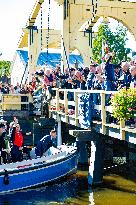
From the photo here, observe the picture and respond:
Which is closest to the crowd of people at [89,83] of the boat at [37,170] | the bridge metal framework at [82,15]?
the boat at [37,170]

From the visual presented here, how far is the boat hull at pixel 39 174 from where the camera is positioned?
13117mm

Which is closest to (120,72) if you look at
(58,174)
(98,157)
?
(98,157)

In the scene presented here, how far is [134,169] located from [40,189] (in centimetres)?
412

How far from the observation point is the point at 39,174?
45.4ft

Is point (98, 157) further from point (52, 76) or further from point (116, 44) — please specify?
point (116, 44)

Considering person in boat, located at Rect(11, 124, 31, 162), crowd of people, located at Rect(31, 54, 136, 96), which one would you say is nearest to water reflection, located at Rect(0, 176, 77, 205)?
person in boat, located at Rect(11, 124, 31, 162)

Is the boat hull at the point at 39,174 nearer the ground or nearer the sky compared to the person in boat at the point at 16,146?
nearer the ground

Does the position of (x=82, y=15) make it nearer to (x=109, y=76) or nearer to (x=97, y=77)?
(x=97, y=77)

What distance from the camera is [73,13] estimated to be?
20562 mm

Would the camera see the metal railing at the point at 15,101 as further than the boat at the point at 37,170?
Yes

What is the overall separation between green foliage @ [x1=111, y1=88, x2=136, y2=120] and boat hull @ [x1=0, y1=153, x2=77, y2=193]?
3.91 meters

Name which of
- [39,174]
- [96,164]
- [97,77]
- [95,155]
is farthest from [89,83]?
[39,174]

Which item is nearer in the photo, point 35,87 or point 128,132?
point 128,132

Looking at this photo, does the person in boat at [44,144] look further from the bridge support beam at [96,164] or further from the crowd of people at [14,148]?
the bridge support beam at [96,164]
